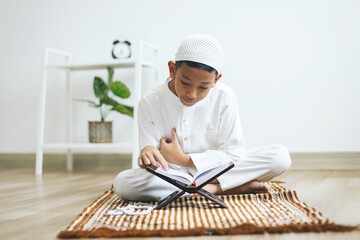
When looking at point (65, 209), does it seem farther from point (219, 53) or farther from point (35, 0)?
point (35, 0)

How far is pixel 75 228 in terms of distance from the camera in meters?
1.07

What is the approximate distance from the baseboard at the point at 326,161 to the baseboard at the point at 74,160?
1.08m

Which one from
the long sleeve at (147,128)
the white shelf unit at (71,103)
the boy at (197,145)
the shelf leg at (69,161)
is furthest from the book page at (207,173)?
the shelf leg at (69,161)

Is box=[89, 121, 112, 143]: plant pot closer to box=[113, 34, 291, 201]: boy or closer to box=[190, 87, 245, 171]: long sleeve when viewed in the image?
box=[113, 34, 291, 201]: boy

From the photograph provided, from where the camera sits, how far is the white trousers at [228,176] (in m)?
1.47

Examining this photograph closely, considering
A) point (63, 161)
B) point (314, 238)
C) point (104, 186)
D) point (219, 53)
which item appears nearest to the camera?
point (314, 238)

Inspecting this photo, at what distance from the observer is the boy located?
1485 millimetres

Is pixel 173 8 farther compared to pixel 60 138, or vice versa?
pixel 60 138

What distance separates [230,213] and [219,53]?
0.49 m

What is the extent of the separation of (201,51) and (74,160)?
1.90m

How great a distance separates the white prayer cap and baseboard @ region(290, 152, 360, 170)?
136 cm

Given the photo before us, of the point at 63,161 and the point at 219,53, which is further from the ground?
A: the point at 219,53

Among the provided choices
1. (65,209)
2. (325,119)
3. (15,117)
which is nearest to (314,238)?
(65,209)

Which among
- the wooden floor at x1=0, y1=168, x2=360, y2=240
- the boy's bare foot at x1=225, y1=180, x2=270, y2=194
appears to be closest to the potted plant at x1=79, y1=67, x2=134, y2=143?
the wooden floor at x1=0, y1=168, x2=360, y2=240
